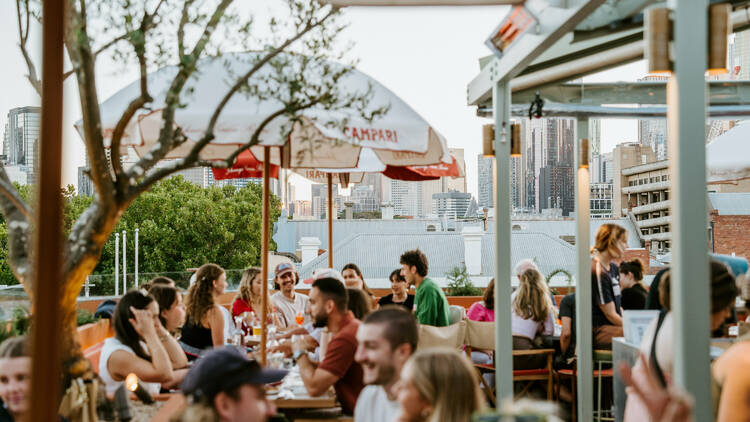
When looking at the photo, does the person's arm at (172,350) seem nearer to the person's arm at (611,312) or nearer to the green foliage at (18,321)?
the green foliage at (18,321)

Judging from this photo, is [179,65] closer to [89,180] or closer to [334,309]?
[89,180]

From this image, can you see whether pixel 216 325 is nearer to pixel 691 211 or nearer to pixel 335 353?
pixel 335 353

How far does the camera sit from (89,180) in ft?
9.52

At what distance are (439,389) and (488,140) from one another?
2.25m

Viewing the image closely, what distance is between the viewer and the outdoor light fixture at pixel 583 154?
17.8ft

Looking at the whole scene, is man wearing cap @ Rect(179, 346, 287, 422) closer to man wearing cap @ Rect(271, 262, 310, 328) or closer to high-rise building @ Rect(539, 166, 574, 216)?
man wearing cap @ Rect(271, 262, 310, 328)

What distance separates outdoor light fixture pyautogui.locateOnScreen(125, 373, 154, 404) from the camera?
3.39m

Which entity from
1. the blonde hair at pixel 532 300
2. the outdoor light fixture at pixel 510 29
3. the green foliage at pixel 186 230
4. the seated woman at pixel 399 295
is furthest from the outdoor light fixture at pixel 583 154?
the green foliage at pixel 186 230

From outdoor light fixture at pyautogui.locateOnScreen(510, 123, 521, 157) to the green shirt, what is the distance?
7.25 feet

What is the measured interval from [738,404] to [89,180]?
8.58ft

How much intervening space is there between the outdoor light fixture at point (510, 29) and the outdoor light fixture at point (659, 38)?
1.14m

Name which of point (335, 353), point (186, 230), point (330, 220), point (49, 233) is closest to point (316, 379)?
point (335, 353)

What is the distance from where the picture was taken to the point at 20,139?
2.82m

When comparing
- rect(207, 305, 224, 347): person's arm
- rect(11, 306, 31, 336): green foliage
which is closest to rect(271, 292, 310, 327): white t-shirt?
rect(207, 305, 224, 347): person's arm
